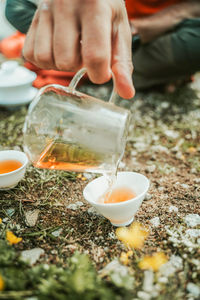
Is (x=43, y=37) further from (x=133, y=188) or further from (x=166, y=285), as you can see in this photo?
(x=166, y=285)

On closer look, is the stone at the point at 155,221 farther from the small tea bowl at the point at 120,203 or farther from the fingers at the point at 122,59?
the fingers at the point at 122,59

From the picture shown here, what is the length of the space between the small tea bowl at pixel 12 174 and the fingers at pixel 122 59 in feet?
2.20

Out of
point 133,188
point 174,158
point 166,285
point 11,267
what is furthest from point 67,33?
point 174,158

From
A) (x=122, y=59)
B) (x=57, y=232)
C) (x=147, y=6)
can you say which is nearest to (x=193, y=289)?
(x=57, y=232)

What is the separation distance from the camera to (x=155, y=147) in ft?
7.92

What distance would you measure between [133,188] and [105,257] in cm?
36

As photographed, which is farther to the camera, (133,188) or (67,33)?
(133,188)

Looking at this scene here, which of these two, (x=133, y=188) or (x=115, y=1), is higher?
(x=115, y=1)

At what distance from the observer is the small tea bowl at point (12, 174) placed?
5.29 feet

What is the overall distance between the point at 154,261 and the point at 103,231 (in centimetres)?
29

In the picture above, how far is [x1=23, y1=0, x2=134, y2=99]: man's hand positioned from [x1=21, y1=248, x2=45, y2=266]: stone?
750 millimetres

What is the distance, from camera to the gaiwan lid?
9.08 ft

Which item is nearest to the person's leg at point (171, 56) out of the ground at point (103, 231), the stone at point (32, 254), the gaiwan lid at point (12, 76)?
the ground at point (103, 231)

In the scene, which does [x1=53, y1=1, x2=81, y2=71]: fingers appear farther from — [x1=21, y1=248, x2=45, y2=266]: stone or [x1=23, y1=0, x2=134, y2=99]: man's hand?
[x1=21, y1=248, x2=45, y2=266]: stone
